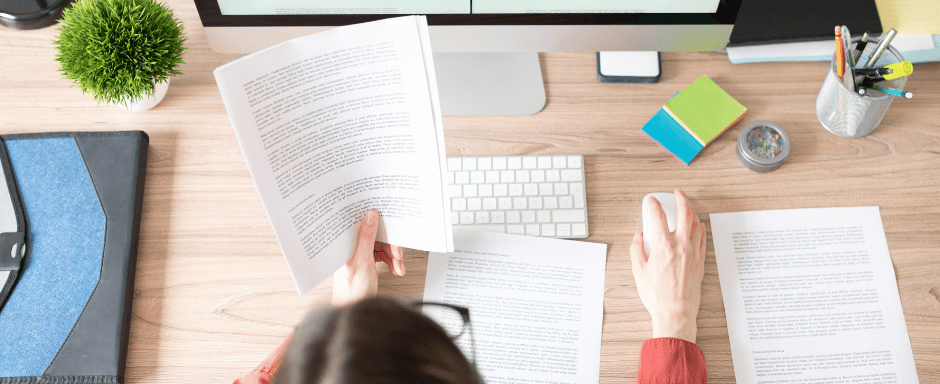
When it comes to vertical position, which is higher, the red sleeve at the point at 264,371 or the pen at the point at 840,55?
the pen at the point at 840,55

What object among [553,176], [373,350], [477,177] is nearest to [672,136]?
[553,176]

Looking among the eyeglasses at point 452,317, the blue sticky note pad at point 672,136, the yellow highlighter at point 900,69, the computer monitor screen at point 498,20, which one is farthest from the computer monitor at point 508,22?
the eyeglasses at point 452,317

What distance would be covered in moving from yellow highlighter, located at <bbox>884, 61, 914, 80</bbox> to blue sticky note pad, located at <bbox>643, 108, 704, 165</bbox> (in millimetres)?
240

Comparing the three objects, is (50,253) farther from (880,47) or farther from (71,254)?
(880,47)

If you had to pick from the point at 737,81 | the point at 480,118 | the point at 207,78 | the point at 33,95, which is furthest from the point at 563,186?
the point at 33,95

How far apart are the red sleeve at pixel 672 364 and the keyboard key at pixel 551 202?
0.21m

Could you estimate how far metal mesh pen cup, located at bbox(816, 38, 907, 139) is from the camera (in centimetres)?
74

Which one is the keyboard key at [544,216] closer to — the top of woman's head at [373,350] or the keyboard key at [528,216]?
the keyboard key at [528,216]

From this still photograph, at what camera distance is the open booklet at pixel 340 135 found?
0.57 meters

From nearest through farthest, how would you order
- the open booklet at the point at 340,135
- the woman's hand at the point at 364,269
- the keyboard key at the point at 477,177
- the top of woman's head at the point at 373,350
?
1. the top of woman's head at the point at 373,350
2. the open booklet at the point at 340,135
3. the woman's hand at the point at 364,269
4. the keyboard key at the point at 477,177

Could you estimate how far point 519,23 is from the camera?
0.71 m

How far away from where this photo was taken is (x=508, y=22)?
703mm

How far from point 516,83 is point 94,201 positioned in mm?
599

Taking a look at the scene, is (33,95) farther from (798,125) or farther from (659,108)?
(798,125)
